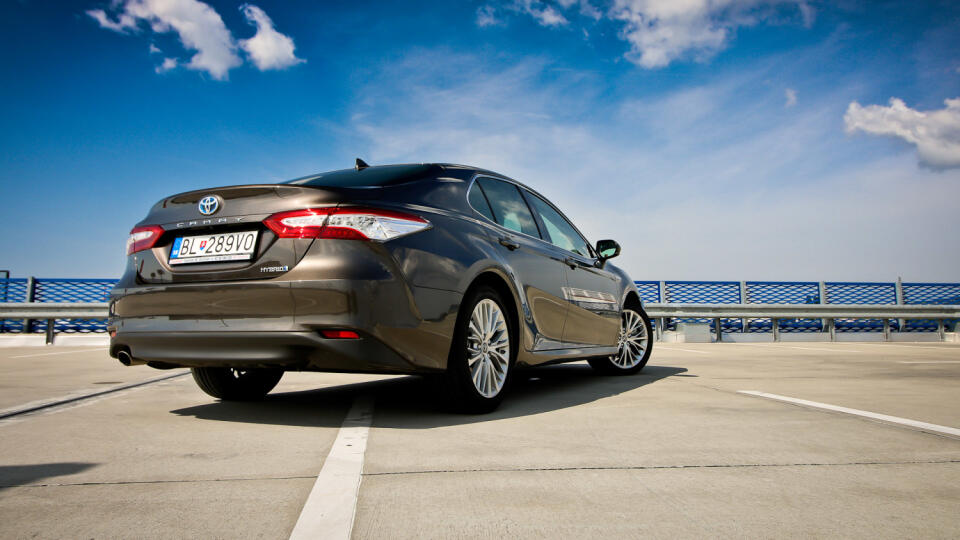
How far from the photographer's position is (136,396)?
492 cm

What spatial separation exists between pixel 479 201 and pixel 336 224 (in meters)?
1.26

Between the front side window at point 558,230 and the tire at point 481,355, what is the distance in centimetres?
128

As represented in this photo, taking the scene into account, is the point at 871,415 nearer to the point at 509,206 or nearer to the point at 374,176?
the point at 509,206

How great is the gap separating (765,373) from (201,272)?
5.23m

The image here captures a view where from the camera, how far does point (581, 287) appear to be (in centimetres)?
559

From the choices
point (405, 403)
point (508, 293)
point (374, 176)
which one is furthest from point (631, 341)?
point (374, 176)

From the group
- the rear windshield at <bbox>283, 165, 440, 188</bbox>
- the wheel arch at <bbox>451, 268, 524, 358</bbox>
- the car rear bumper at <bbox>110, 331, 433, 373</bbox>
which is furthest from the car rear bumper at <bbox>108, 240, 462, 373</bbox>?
the rear windshield at <bbox>283, 165, 440, 188</bbox>

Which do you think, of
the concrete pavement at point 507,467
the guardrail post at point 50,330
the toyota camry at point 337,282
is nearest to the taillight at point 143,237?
the toyota camry at point 337,282

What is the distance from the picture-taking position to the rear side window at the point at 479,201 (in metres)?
4.31

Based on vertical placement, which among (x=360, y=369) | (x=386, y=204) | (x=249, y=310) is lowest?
(x=360, y=369)

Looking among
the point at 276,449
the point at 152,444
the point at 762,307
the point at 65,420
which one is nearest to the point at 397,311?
the point at 276,449

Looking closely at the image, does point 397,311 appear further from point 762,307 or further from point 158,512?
point 762,307

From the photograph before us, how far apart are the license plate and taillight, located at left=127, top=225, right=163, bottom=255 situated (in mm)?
143

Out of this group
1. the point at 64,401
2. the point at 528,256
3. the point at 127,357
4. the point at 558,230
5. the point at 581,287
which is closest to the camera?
the point at 127,357
